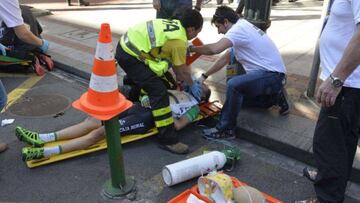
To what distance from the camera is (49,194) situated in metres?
3.01

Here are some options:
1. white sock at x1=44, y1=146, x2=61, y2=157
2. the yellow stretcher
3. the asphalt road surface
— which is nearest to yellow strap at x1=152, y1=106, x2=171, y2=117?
the yellow stretcher

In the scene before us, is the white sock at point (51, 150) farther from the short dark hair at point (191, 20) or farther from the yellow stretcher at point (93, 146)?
the short dark hair at point (191, 20)

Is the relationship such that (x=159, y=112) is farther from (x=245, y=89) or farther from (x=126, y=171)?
(x=245, y=89)

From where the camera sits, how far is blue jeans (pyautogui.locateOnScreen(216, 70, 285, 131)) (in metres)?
3.66

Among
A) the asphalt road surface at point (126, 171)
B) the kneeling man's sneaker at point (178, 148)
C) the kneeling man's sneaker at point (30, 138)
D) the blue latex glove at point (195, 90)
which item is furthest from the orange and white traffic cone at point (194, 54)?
the kneeling man's sneaker at point (30, 138)

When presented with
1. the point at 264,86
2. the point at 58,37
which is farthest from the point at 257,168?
the point at 58,37

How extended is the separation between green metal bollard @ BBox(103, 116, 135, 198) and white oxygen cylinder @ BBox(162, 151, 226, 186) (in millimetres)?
311

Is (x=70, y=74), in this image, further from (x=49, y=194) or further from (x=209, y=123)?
(x=49, y=194)

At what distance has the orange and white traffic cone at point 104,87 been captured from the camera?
2.58 m

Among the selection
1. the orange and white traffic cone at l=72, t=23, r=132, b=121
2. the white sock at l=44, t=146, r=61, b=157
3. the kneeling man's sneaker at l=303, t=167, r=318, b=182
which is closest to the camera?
the orange and white traffic cone at l=72, t=23, r=132, b=121

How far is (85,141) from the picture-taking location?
137 inches

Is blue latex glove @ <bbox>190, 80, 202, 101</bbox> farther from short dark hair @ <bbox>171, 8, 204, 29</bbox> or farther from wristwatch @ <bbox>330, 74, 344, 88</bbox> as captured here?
wristwatch @ <bbox>330, 74, 344, 88</bbox>

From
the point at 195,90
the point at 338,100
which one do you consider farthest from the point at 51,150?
the point at 338,100

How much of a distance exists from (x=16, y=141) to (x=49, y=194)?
1002 mm
